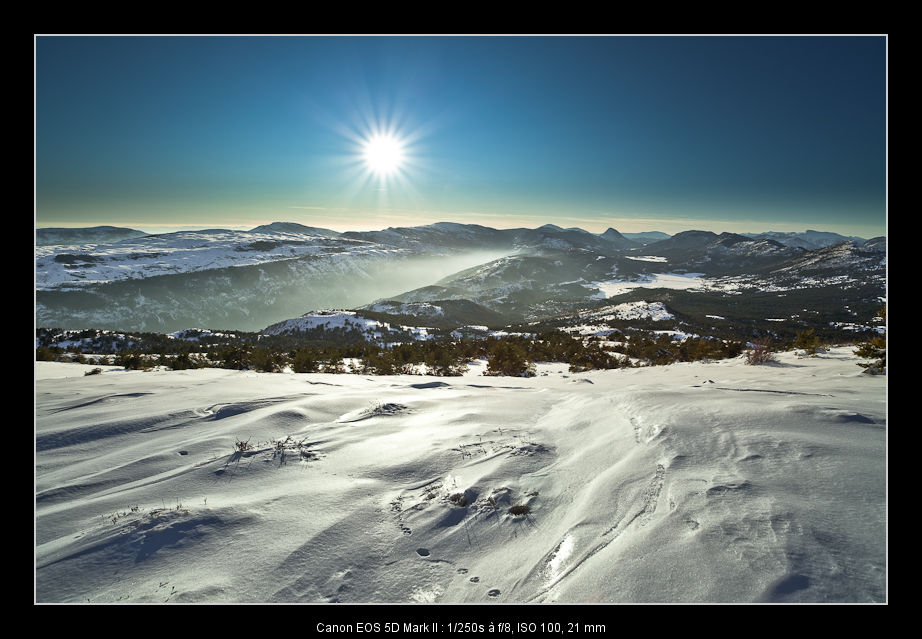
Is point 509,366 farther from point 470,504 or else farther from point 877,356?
point 470,504

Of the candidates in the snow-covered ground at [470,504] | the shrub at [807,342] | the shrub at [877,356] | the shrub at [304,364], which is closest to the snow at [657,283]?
the shrub at [807,342]

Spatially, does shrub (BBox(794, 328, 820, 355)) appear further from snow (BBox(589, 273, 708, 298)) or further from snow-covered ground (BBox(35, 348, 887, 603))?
snow (BBox(589, 273, 708, 298))

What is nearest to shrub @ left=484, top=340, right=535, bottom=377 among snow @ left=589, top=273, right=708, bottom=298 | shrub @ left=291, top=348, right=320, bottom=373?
shrub @ left=291, top=348, right=320, bottom=373

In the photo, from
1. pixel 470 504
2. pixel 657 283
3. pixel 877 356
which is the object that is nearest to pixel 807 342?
pixel 877 356

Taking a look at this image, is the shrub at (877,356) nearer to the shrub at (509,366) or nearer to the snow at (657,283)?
the shrub at (509,366)

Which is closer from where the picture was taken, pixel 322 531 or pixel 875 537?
pixel 875 537
